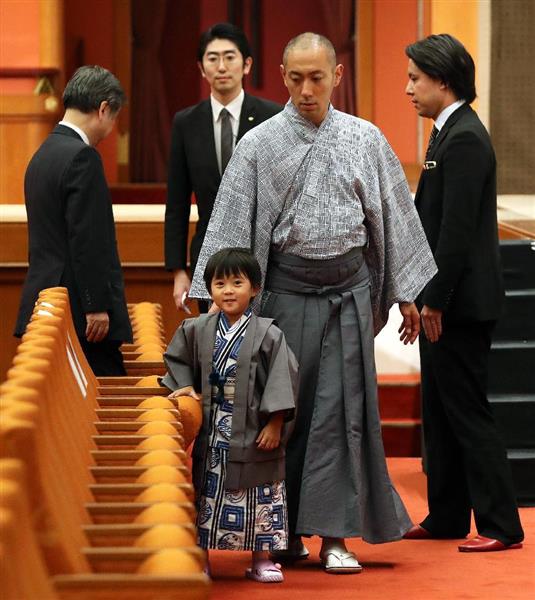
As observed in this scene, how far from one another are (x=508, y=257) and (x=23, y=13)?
365cm

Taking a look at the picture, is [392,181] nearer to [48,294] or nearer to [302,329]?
[302,329]

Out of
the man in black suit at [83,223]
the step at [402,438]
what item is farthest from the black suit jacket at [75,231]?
the step at [402,438]

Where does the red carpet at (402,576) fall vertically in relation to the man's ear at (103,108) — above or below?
below

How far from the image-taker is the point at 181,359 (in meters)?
3.87

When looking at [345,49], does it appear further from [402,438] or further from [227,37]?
[227,37]

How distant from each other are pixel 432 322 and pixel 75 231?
1064mm

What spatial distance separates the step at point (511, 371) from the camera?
537 centimetres

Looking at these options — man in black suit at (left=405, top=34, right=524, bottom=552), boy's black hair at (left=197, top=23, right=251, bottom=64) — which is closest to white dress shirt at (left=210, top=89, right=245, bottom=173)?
boy's black hair at (left=197, top=23, right=251, bottom=64)

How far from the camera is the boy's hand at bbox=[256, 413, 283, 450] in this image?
377 centimetres

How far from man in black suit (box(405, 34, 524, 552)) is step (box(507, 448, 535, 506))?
69cm

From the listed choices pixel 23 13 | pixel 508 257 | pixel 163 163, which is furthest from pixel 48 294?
pixel 163 163

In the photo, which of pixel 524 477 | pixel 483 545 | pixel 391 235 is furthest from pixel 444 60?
pixel 524 477

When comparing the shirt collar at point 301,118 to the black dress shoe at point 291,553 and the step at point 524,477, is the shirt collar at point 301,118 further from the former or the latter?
the step at point 524,477

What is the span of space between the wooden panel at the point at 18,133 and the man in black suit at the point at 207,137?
10.1ft
